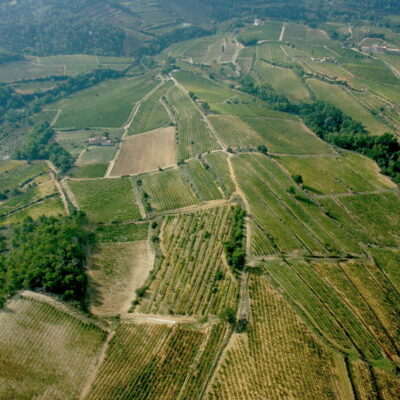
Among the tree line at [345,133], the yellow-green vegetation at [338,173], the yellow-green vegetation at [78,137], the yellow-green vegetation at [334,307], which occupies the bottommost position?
the yellow-green vegetation at [78,137]

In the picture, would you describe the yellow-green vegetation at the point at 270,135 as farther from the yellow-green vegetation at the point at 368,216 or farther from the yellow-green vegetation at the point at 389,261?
the yellow-green vegetation at the point at 389,261

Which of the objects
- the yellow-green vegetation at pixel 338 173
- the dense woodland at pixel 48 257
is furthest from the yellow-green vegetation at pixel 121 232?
the yellow-green vegetation at pixel 338 173

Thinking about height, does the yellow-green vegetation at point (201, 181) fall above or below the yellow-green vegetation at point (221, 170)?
below

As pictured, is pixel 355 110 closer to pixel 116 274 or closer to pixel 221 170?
pixel 221 170

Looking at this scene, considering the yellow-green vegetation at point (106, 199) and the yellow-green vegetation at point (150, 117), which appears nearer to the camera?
the yellow-green vegetation at point (106, 199)

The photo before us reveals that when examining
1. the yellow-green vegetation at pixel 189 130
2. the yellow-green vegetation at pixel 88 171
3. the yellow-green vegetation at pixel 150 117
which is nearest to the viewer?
the yellow-green vegetation at pixel 88 171

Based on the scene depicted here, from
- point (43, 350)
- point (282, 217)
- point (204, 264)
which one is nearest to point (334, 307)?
point (204, 264)
